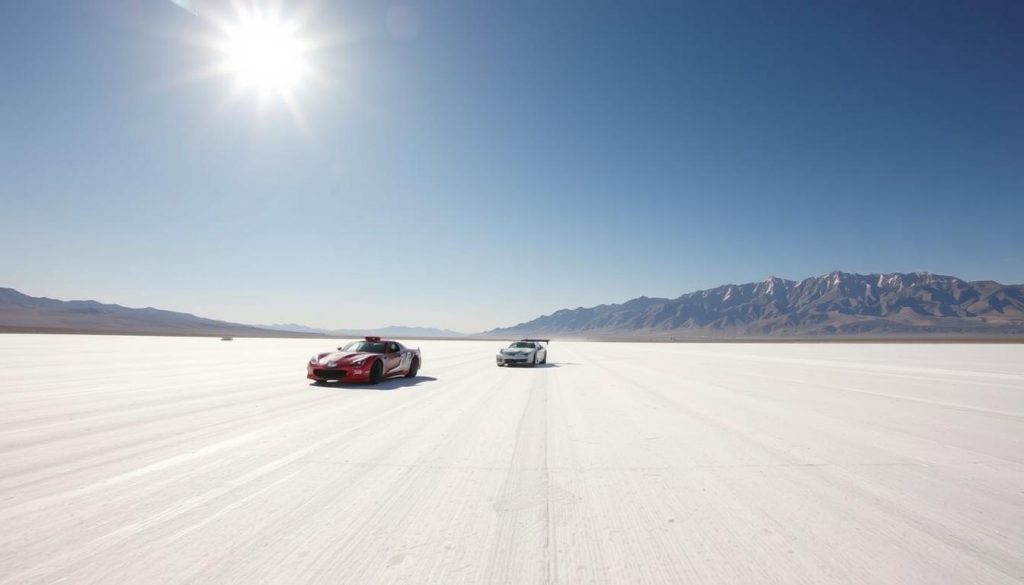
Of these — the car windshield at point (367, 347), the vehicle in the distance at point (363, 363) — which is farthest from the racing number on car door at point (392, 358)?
the car windshield at point (367, 347)

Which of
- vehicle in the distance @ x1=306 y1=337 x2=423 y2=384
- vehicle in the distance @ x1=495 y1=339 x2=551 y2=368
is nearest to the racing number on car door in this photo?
vehicle in the distance @ x1=306 y1=337 x2=423 y2=384

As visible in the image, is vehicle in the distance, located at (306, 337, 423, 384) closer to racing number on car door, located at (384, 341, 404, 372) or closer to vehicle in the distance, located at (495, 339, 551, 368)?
racing number on car door, located at (384, 341, 404, 372)

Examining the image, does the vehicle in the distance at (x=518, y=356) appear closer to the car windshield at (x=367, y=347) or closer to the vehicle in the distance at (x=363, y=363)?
the vehicle in the distance at (x=363, y=363)

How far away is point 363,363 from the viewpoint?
1183 centimetres

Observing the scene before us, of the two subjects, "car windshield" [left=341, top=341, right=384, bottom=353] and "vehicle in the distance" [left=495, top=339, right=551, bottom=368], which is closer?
"car windshield" [left=341, top=341, right=384, bottom=353]

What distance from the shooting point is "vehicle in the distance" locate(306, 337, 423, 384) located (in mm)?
11586

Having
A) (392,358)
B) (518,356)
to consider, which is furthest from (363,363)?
(518,356)

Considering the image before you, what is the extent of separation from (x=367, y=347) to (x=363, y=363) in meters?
1.85

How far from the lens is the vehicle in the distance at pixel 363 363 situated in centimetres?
1159

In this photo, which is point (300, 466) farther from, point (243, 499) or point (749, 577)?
point (749, 577)

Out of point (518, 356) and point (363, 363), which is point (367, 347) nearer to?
point (363, 363)

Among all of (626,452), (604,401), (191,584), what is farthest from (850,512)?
(604,401)

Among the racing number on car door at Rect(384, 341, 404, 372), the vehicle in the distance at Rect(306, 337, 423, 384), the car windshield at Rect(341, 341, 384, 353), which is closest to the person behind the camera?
the vehicle in the distance at Rect(306, 337, 423, 384)

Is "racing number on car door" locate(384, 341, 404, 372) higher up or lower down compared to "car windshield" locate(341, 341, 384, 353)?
lower down
